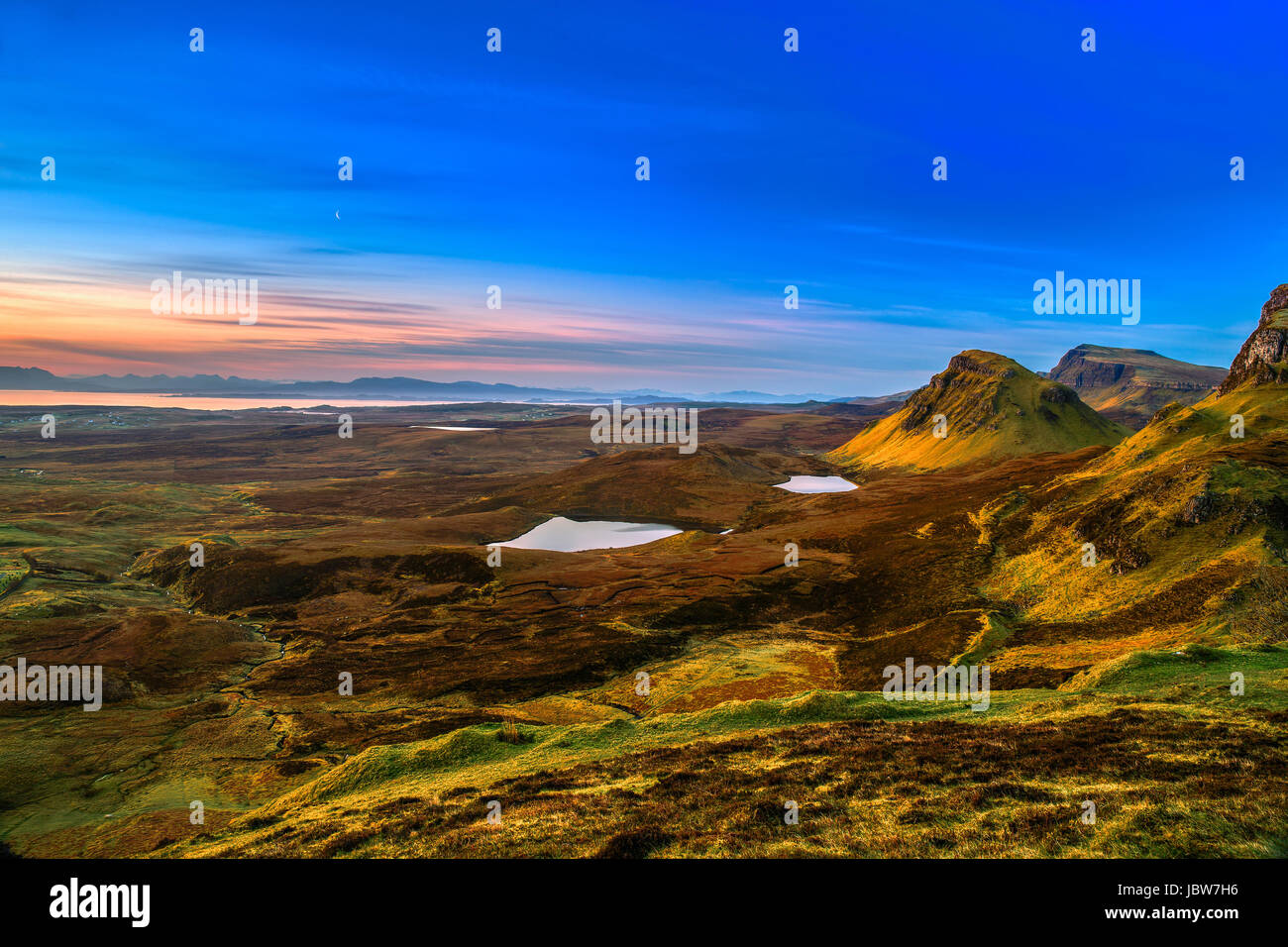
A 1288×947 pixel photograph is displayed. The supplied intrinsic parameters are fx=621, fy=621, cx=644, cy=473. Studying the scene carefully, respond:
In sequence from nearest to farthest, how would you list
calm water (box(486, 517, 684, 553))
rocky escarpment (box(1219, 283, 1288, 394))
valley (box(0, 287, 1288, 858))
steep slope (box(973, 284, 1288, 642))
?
valley (box(0, 287, 1288, 858)) < steep slope (box(973, 284, 1288, 642)) < rocky escarpment (box(1219, 283, 1288, 394)) < calm water (box(486, 517, 684, 553))

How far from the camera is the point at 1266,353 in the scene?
108750mm

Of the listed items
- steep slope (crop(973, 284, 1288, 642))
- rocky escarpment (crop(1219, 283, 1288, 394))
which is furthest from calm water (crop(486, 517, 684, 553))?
rocky escarpment (crop(1219, 283, 1288, 394))

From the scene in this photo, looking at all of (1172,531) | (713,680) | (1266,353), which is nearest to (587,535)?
(713,680)

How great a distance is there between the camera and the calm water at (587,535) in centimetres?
15993

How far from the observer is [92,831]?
35.9 meters

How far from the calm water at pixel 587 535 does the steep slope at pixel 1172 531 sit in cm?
8933

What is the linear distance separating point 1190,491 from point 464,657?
85458 mm

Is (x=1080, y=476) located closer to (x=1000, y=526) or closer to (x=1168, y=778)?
(x=1000, y=526)

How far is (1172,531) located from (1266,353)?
235ft

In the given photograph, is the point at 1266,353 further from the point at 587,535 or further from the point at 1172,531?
the point at 587,535

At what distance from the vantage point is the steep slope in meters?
55.6

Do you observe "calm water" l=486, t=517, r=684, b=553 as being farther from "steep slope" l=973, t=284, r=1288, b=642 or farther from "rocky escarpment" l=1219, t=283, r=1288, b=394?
"rocky escarpment" l=1219, t=283, r=1288, b=394

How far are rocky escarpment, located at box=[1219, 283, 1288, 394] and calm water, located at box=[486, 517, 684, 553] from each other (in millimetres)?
117984
